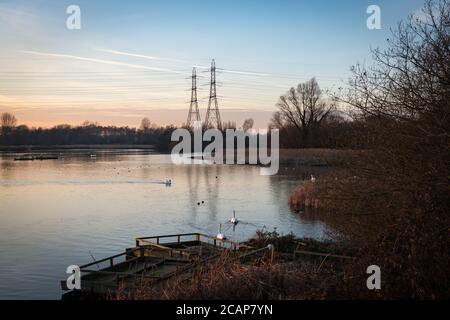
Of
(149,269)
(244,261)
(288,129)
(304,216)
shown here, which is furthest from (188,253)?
(288,129)

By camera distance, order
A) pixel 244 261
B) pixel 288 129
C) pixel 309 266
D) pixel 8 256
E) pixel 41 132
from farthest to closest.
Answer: pixel 41 132 → pixel 288 129 → pixel 8 256 → pixel 244 261 → pixel 309 266

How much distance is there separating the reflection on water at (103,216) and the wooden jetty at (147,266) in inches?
60.5

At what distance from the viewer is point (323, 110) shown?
75.3 meters

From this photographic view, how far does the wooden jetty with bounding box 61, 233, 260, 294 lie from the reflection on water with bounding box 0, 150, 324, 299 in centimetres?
154

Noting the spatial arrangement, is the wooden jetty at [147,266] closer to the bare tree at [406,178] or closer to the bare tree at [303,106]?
the bare tree at [406,178]

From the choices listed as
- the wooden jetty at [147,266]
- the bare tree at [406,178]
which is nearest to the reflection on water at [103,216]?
the wooden jetty at [147,266]

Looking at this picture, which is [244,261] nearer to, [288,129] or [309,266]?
[309,266]

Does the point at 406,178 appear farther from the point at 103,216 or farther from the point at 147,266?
the point at 103,216

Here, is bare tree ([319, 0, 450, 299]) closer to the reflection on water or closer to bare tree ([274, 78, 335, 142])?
the reflection on water

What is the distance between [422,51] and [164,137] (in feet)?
340

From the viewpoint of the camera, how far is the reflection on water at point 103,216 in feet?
55.0

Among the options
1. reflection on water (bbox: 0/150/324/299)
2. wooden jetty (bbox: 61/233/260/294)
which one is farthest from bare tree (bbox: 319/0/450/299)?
reflection on water (bbox: 0/150/324/299)

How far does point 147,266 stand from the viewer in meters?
14.6

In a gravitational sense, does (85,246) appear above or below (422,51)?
below
